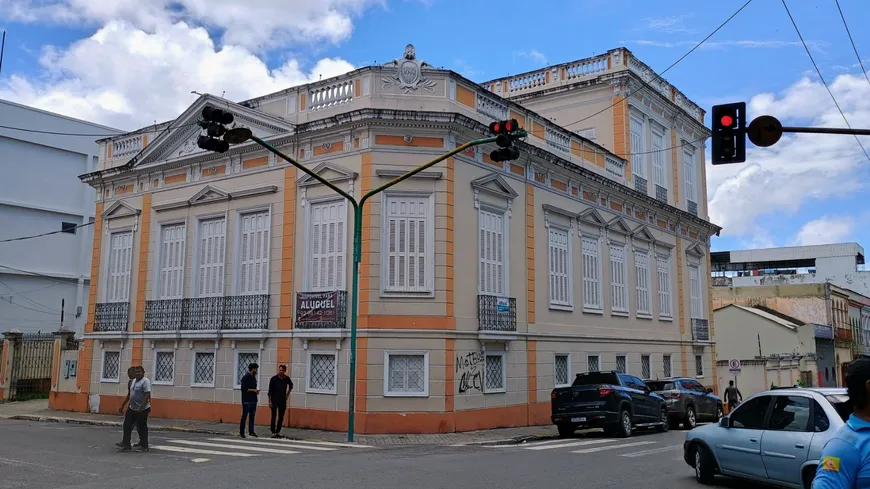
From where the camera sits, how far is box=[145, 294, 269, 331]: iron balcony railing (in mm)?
20578

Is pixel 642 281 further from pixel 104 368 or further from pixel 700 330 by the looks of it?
pixel 104 368

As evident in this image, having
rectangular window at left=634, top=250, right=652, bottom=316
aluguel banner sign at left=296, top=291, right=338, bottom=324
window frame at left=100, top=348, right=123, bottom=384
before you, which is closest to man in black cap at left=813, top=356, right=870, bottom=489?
aluguel banner sign at left=296, top=291, right=338, bottom=324

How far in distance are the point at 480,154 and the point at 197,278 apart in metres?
8.95

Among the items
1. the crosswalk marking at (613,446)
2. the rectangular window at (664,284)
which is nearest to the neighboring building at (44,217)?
the rectangular window at (664,284)

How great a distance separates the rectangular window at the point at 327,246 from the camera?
764 inches

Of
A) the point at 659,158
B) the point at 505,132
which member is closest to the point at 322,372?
the point at 505,132

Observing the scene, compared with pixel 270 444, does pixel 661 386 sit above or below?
above

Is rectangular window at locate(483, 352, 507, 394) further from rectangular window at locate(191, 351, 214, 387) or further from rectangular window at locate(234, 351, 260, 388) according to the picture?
rectangular window at locate(191, 351, 214, 387)

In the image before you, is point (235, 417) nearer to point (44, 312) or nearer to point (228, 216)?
point (228, 216)

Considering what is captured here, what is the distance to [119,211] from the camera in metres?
24.9

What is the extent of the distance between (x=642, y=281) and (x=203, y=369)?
1577 cm

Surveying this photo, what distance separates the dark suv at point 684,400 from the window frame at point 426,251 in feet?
23.8

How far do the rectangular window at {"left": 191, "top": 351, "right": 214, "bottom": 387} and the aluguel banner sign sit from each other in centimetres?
353

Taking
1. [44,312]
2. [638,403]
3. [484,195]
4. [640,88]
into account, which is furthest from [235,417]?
[44,312]
